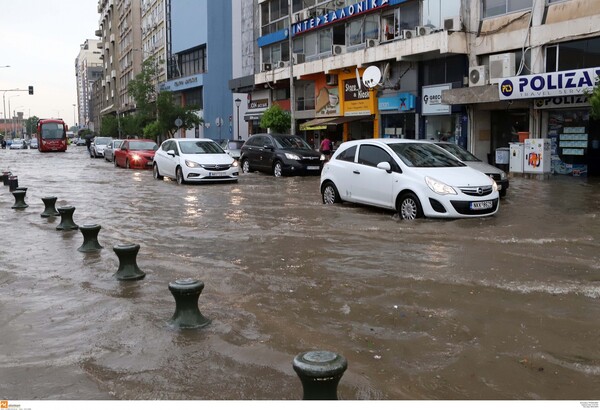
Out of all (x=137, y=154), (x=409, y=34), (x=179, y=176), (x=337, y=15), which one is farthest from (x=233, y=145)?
(x=179, y=176)

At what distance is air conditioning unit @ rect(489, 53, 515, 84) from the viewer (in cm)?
2341

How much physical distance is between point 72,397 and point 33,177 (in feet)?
77.6

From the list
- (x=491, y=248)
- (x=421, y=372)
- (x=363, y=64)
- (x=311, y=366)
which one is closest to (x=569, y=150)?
(x=363, y=64)

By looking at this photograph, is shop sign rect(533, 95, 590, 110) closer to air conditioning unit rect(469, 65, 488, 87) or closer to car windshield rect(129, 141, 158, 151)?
air conditioning unit rect(469, 65, 488, 87)

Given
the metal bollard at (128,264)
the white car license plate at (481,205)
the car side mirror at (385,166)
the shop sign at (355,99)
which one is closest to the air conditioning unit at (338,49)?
the shop sign at (355,99)

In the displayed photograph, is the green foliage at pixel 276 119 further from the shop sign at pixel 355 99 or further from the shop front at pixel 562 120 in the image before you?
the shop front at pixel 562 120

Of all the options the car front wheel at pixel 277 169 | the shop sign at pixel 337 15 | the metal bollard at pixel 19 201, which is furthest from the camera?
the shop sign at pixel 337 15

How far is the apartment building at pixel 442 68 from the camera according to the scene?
2166cm

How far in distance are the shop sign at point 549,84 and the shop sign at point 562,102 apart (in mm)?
962

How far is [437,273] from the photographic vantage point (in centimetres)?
724

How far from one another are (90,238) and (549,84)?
1690 centimetres

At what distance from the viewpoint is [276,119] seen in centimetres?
3659

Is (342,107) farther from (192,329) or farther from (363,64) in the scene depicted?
(192,329)

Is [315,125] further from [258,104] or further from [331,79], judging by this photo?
[258,104]
